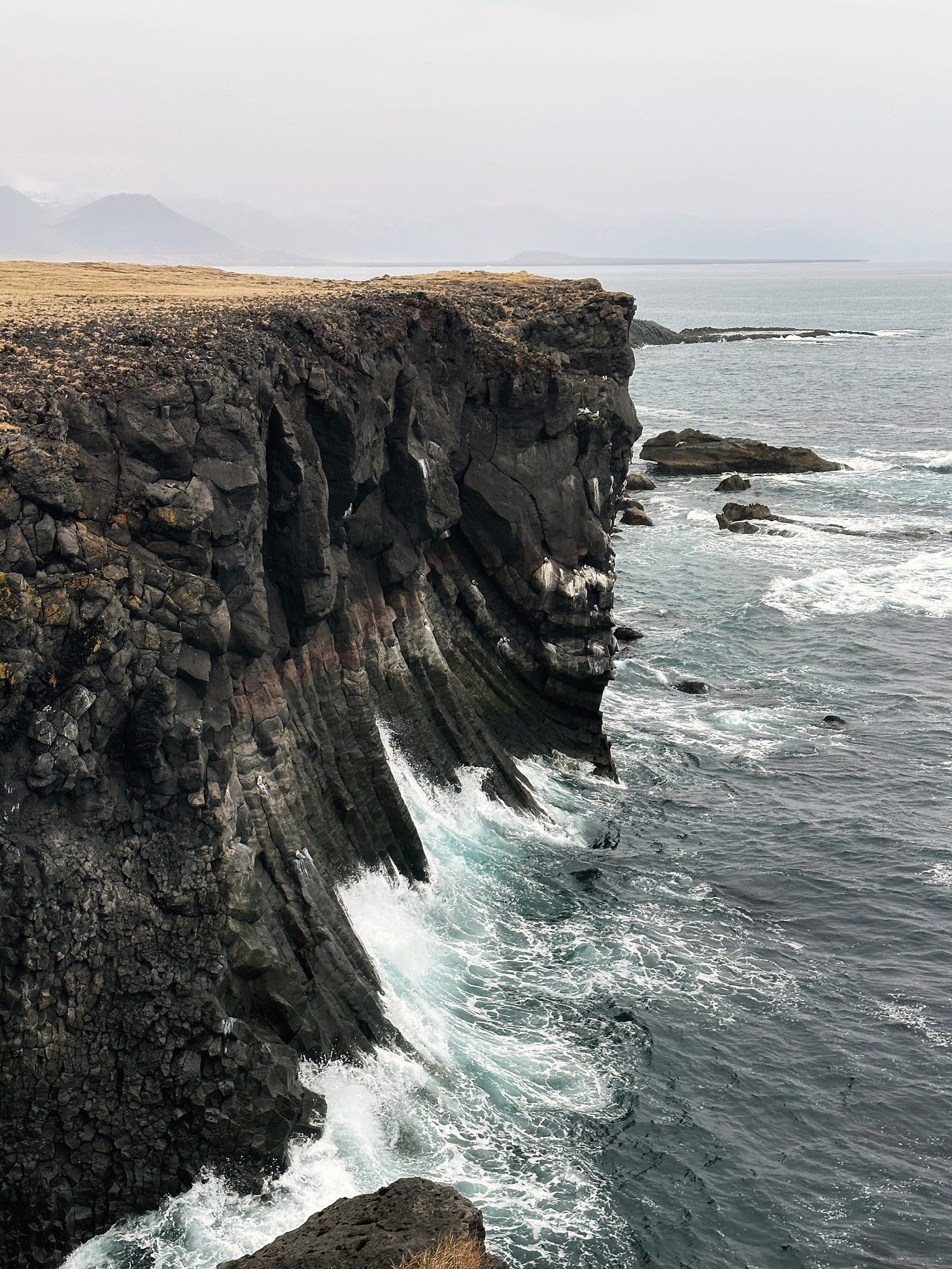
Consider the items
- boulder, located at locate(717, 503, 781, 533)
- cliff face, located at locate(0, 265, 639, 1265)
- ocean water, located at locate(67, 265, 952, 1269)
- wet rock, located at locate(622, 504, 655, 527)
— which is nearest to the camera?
cliff face, located at locate(0, 265, 639, 1265)

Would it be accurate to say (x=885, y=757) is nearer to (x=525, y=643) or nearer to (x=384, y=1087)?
(x=525, y=643)

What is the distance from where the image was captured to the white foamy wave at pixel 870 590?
2576 inches

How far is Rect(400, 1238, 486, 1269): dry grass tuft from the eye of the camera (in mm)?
17844

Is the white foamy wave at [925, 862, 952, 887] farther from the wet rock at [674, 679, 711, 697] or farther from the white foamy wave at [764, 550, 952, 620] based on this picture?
the white foamy wave at [764, 550, 952, 620]

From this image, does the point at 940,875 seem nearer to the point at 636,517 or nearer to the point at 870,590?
the point at 870,590

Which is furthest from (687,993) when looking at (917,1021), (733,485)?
(733,485)

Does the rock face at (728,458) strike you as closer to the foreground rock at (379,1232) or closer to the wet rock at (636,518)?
the wet rock at (636,518)

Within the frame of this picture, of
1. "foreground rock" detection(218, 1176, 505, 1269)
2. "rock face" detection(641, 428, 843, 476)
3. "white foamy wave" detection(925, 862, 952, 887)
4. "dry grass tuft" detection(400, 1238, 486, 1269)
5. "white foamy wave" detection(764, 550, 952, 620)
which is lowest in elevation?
"white foamy wave" detection(925, 862, 952, 887)

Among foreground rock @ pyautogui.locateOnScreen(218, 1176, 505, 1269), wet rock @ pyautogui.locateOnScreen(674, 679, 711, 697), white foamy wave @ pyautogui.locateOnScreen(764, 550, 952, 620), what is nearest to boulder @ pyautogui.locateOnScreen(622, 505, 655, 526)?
white foamy wave @ pyautogui.locateOnScreen(764, 550, 952, 620)

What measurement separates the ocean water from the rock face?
43008mm

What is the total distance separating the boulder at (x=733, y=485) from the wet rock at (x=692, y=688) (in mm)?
43885

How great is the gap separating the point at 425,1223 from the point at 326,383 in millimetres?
23308

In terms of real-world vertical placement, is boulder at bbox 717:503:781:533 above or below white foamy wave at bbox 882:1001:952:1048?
above

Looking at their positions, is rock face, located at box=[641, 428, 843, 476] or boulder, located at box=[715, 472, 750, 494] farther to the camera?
rock face, located at box=[641, 428, 843, 476]
